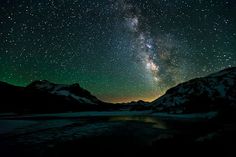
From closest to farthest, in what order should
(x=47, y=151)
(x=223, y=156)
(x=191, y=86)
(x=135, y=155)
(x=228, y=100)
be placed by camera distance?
(x=223, y=156) → (x=135, y=155) → (x=47, y=151) → (x=228, y=100) → (x=191, y=86)

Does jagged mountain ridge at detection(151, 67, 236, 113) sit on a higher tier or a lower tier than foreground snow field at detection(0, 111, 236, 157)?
higher

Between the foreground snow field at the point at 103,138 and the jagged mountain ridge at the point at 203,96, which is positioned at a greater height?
the jagged mountain ridge at the point at 203,96

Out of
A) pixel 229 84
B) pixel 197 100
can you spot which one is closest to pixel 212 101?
pixel 197 100

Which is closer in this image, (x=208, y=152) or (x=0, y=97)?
(x=208, y=152)

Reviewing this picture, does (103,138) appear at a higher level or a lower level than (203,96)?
lower

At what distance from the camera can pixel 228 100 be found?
151 metres

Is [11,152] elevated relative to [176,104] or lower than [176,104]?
lower

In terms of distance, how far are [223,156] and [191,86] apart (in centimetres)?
19034

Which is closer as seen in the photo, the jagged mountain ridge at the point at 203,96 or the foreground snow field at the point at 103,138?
the foreground snow field at the point at 103,138

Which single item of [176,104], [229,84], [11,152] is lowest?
[11,152]

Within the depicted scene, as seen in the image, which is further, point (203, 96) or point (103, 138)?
point (203, 96)

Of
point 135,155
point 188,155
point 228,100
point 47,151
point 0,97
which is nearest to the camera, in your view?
point 188,155

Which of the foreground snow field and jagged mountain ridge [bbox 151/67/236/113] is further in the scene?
jagged mountain ridge [bbox 151/67/236/113]

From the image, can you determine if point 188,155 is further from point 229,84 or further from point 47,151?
point 229,84
